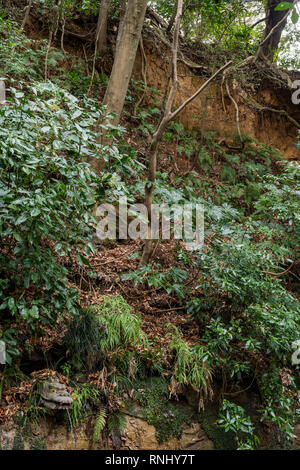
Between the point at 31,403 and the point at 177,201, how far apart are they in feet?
9.16

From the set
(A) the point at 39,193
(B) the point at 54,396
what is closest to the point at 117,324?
(B) the point at 54,396

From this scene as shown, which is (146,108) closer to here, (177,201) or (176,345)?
(177,201)

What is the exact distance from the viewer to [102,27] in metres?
8.12

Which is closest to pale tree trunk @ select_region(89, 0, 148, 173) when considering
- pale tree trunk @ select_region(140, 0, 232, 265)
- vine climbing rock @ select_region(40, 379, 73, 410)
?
pale tree trunk @ select_region(140, 0, 232, 265)

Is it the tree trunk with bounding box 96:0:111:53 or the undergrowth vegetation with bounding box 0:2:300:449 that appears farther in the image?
the tree trunk with bounding box 96:0:111:53

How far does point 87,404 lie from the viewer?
3457mm

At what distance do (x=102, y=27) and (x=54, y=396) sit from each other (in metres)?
7.94

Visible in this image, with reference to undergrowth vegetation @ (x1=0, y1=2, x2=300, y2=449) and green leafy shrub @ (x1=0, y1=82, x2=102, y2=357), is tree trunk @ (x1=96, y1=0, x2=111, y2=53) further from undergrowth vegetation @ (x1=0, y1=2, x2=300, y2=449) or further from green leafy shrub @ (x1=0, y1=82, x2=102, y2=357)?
green leafy shrub @ (x1=0, y1=82, x2=102, y2=357)

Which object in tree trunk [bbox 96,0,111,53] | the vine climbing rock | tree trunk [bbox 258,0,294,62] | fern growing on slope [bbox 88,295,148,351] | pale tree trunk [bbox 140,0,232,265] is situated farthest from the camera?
tree trunk [bbox 258,0,294,62]

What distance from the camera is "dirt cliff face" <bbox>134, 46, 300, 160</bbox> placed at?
8.95m

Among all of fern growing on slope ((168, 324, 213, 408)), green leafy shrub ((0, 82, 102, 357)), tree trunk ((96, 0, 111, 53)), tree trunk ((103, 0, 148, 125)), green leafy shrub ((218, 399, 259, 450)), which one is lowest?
green leafy shrub ((218, 399, 259, 450))

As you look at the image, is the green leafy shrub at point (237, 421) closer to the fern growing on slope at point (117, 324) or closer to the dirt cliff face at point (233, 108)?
the fern growing on slope at point (117, 324)

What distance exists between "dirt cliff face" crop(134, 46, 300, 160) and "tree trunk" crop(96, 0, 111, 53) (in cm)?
91

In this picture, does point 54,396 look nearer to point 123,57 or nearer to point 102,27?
point 123,57
